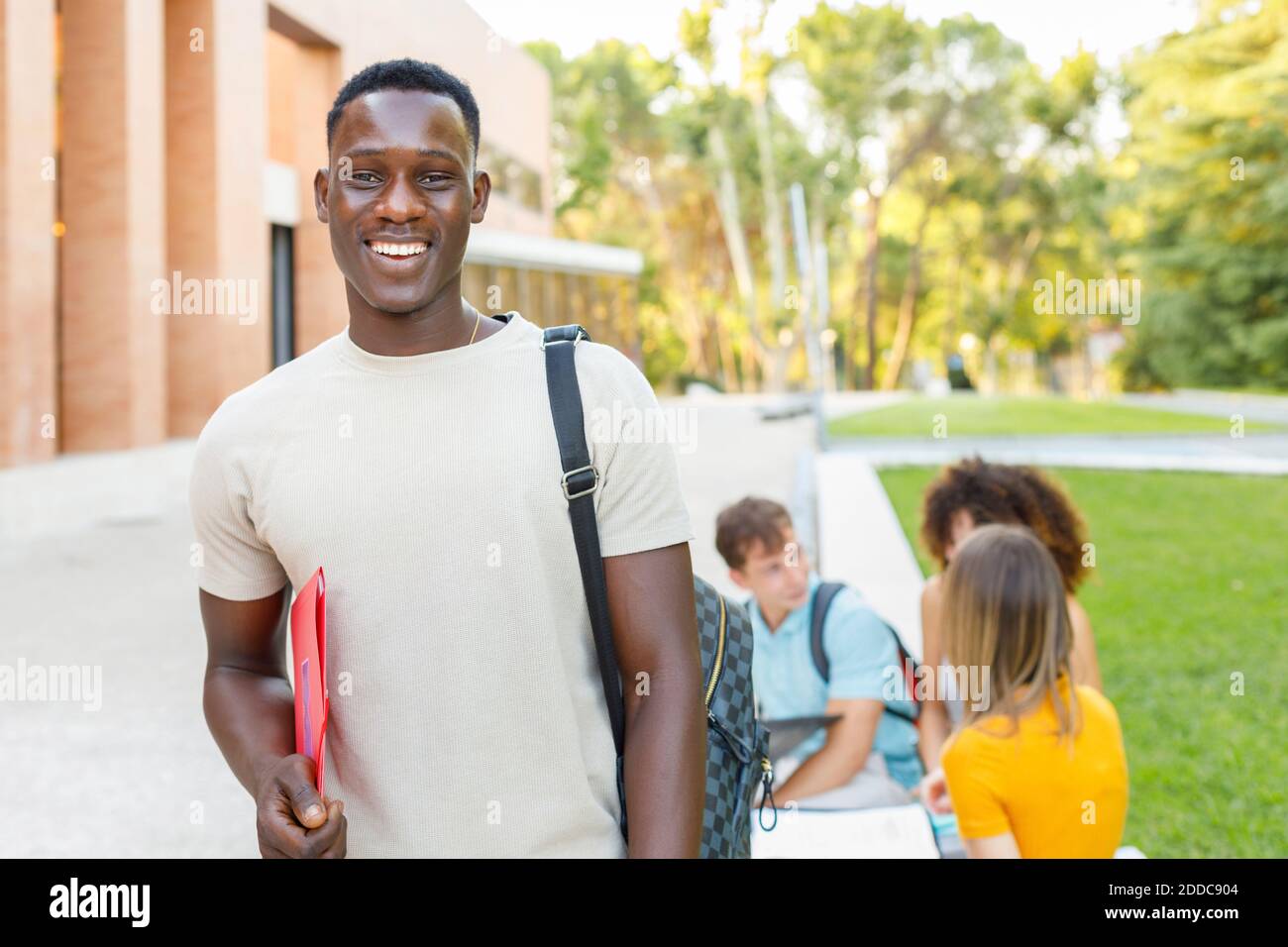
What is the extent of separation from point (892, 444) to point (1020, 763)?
15.2m

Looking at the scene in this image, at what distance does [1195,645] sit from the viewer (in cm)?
720

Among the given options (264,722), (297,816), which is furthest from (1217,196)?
(297,816)

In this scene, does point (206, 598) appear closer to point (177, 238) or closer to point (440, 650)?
point (440, 650)

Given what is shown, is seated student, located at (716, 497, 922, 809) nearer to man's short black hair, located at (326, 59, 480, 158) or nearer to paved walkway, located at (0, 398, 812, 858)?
paved walkway, located at (0, 398, 812, 858)

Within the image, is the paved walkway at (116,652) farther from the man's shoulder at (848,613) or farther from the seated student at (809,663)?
the man's shoulder at (848,613)

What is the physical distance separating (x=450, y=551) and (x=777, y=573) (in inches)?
94.7

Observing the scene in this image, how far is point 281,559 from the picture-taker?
1.58 meters

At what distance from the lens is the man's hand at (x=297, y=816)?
148cm

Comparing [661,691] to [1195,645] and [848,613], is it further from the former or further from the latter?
[1195,645]

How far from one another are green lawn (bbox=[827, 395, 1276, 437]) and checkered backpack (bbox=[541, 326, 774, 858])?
13952 mm

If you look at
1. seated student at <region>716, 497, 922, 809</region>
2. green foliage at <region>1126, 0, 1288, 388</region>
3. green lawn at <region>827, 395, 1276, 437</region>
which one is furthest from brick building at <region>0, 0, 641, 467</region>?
green foliage at <region>1126, 0, 1288, 388</region>

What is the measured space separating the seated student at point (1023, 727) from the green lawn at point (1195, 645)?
1.87 metres

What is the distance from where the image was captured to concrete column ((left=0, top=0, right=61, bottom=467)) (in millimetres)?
12516

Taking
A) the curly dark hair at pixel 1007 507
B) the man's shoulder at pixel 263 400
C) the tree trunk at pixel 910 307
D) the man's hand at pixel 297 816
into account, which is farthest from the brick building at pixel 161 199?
the tree trunk at pixel 910 307
